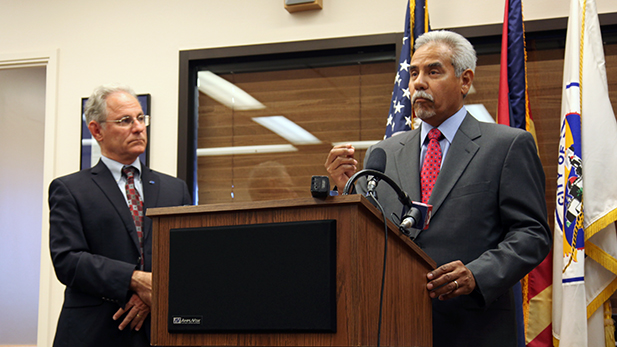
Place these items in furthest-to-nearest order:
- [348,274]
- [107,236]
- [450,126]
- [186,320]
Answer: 1. [107,236]
2. [450,126]
3. [186,320]
4. [348,274]

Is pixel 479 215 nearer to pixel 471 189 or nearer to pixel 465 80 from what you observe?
pixel 471 189

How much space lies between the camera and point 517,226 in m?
1.71

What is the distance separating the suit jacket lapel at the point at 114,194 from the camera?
2395 mm

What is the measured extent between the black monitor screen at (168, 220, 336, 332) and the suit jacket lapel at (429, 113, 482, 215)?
2.18 ft

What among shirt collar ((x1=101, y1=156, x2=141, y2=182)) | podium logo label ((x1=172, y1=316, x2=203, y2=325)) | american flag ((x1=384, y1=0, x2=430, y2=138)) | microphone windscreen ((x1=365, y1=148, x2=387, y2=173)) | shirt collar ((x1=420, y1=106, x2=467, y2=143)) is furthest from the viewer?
american flag ((x1=384, y1=0, x2=430, y2=138))

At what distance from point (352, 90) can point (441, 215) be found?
1.99m

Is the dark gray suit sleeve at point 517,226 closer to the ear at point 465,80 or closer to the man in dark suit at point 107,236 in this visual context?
the ear at point 465,80

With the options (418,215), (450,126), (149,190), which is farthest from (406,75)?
(418,215)

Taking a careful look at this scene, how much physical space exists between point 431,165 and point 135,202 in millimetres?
1235

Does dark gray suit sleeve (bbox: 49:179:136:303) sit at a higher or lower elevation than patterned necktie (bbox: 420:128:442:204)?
lower

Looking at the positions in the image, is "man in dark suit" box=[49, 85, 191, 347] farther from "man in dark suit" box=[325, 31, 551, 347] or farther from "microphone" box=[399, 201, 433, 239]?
"microphone" box=[399, 201, 433, 239]

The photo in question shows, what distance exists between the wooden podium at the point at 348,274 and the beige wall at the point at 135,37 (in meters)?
2.37

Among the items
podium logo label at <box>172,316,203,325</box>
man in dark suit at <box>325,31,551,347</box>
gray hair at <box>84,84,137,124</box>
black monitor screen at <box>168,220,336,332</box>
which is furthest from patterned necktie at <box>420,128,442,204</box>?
gray hair at <box>84,84,137,124</box>

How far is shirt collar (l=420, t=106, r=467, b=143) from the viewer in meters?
1.93
